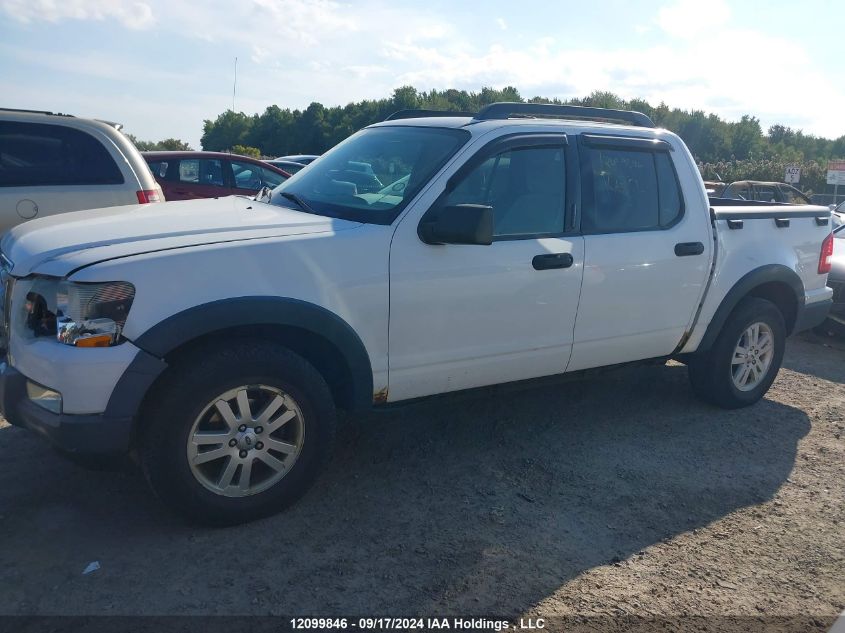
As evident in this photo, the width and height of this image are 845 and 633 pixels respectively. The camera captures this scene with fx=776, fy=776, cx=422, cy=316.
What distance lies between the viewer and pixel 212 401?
11.2 ft

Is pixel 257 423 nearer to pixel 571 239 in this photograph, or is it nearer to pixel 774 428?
pixel 571 239

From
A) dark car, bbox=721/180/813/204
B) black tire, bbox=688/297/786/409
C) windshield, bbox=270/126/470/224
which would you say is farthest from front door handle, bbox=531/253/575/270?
dark car, bbox=721/180/813/204

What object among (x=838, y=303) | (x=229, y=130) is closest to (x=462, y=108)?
(x=229, y=130)

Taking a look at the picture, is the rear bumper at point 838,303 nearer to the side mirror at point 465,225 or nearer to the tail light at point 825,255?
the tail light at point 825,255

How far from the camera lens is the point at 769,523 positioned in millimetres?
3996

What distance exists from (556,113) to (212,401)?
2.93 metres

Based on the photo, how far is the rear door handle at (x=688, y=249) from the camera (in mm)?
4902

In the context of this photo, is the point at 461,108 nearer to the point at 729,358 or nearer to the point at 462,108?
the point at 462,108

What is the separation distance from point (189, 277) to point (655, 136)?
326 centimetres

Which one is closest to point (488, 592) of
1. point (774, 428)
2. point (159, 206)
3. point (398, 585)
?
point (398, 585)

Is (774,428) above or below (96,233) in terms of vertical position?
below

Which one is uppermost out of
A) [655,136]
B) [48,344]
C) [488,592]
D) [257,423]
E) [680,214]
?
[655,136]

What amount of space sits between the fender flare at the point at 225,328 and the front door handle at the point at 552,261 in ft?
3.64

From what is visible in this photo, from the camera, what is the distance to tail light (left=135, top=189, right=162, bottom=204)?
20.6ft
